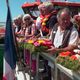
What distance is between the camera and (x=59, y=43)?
5098 millimetres

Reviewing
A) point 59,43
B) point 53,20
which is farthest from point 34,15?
point 59,43

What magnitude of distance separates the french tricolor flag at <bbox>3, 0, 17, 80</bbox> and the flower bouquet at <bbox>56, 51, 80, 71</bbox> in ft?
4.03

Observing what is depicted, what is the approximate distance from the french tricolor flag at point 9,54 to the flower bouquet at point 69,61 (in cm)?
123

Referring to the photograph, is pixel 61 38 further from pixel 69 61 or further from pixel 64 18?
pixel 69 61

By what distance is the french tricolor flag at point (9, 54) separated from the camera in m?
5.00

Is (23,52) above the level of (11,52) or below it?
below

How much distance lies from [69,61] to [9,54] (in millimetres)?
1572

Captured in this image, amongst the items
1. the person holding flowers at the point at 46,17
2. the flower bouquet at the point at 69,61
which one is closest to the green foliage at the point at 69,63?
the flower bouquet at the point at 69,61

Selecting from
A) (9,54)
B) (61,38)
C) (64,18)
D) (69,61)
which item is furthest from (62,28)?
(69,61)

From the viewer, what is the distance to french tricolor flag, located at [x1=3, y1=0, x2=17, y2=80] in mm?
4996

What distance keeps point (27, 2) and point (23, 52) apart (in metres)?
9.05

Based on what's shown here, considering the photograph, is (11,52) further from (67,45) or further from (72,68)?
(72,68)

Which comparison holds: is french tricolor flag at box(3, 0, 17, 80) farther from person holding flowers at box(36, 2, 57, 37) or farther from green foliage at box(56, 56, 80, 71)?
green foliage at box(56, 56, 80, 71)

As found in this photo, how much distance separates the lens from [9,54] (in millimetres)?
5070
